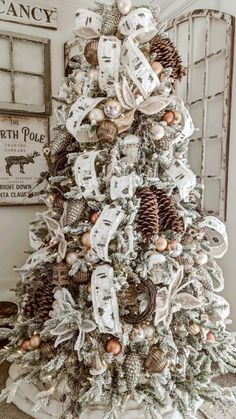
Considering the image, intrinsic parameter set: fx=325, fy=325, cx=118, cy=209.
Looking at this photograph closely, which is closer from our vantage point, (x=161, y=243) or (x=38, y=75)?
(x=161, y=243)

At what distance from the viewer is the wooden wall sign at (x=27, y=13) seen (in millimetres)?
1869

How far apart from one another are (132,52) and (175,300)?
775 millimetres

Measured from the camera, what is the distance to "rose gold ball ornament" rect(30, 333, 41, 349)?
108cm

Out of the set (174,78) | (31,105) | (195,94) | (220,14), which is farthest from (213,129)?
(31,105)

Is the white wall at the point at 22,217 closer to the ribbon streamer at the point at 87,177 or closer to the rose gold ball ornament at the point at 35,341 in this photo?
the rose gold ball ornament at the point at 35,341

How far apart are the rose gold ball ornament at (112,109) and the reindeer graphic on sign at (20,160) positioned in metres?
1.10

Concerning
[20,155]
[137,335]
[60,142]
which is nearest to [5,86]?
[20,155]

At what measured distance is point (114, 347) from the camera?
0.97 m

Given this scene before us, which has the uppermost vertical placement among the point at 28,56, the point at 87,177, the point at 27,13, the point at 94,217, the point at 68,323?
the point at 27,13

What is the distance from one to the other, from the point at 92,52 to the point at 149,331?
0.90 meters

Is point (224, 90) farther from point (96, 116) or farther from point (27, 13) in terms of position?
point (27, 13)

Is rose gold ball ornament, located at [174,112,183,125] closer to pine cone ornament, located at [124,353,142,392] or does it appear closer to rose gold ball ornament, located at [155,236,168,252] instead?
rose gold ball ornament, located at [155,236,168,252]

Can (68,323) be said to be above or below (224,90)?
below

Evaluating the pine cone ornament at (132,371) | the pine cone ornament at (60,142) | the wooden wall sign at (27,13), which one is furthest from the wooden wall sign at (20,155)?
the pine cone ornament at (132,371)
